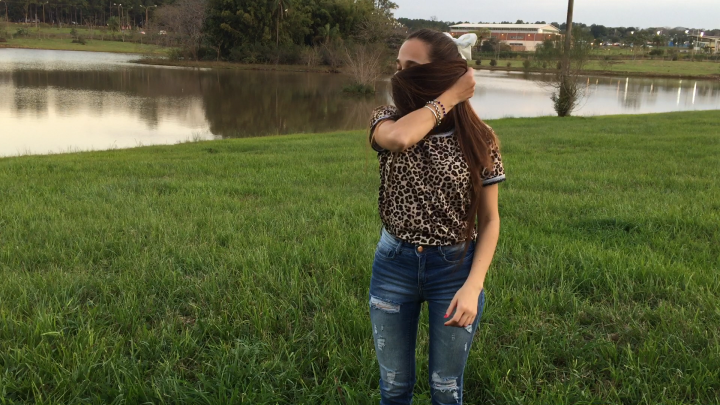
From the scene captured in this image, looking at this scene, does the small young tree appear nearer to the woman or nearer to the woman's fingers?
the woman

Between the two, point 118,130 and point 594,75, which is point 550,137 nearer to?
point 118,130

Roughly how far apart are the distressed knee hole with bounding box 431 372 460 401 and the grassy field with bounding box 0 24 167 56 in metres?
64.2

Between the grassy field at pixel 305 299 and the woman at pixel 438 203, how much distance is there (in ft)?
0.77

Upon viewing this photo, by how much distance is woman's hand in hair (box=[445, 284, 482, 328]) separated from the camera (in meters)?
1.52

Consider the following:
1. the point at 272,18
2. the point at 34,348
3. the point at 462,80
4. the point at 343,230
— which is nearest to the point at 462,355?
the point at 462,80

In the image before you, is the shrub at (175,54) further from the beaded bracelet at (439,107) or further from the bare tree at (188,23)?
the beaded bracelet at (439,107)

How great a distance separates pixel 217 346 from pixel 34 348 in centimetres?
80

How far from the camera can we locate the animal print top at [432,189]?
1576mm

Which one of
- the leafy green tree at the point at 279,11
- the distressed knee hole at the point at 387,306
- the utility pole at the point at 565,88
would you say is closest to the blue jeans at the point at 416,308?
the distressed knee hole at the point at 387,306

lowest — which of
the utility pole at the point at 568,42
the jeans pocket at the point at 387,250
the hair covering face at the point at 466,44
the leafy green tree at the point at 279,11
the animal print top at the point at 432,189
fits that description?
the jeans pocket at the point at 387,250

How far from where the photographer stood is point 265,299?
9.65 ft

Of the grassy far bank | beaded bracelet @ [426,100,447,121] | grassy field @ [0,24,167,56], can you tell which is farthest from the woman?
grassy field @ [0,24,167,56]

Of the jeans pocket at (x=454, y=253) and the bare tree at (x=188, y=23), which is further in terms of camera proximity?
the bare tree at (x=188, y=23)

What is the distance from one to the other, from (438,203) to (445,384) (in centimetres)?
58
